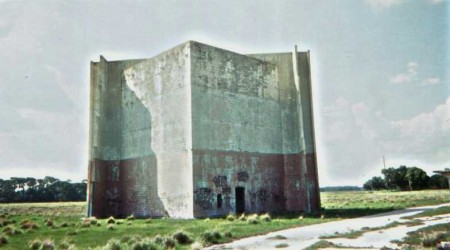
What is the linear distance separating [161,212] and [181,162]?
457 cm

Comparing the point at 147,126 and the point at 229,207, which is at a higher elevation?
the point at 147,126

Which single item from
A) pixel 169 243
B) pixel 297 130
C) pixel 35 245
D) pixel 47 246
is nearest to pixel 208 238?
pixel 169 243

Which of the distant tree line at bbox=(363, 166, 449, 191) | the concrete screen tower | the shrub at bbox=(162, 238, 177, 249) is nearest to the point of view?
the shrub at bbox=(162, 238, 177, 249)

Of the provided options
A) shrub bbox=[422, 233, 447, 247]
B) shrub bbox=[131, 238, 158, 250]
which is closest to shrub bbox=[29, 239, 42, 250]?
shrub bbox=[131, 238, 158, 250]

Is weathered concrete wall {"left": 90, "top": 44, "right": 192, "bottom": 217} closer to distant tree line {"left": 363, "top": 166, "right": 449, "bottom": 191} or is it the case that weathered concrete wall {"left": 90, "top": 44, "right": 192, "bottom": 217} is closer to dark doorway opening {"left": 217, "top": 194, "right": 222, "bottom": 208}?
dark doorway opening {"left": 217, "top": 194, "right": 222, "bottom": 208}

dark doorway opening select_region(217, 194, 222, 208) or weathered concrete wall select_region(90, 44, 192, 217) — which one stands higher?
weathered concrete wall select_region(90, 44, 192, 217)

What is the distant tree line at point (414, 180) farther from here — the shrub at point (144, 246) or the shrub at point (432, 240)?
the shrub at point (144, 246)

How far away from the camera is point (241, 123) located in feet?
112

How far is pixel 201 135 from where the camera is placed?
31391mm

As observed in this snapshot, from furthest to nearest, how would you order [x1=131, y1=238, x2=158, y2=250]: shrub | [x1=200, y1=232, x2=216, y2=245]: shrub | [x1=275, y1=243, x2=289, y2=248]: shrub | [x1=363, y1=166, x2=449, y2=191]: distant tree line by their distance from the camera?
[x1=363, y1=166, x2=449, y2=191]: distant tree line, [x1=200, y1=232, x2=216, y2=245]: shrub, [x1=275, y1=243, x2=289, y2=248]: shrub, [x1=131, y1=238, x2=158, y2=250]: shrub

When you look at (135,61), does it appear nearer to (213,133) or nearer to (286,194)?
(213,133)

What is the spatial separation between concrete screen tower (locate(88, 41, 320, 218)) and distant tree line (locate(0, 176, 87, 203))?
99242 millimetres

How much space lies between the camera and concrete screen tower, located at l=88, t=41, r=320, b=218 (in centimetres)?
3145

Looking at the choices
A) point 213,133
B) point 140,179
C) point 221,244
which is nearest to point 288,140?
point 213,133
